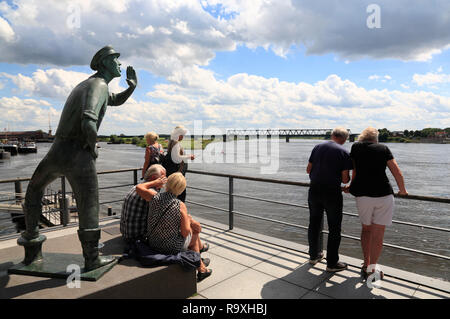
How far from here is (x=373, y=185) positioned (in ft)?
10.7

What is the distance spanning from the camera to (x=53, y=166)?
2.75 meters

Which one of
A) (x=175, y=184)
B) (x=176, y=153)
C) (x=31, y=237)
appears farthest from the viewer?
(x=176, y=153)

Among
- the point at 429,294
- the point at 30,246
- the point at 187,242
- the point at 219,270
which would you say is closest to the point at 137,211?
the point at 187,242

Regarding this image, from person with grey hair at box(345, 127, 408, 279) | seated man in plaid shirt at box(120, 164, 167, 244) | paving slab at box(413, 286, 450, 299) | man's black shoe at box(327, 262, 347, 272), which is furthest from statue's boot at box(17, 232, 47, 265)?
paving slab at box(413, 286, 450, 299)

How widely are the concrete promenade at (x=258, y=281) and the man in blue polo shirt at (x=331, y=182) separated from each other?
358 millimetres

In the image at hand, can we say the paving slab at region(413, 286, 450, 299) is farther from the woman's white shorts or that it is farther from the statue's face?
the statue's face

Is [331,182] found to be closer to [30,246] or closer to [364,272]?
[364,272]

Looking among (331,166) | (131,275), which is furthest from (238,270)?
(331,166)

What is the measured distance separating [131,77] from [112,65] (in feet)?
1.08

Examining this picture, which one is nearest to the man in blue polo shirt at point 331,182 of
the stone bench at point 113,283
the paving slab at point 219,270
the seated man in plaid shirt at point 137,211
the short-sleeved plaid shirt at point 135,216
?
the paving slab at point 219,270

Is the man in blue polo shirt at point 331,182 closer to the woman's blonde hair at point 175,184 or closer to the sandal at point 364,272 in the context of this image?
the sandal at point 364,272

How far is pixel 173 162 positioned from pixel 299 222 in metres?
12.8

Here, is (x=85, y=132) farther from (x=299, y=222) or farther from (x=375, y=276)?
(x=299, y=222)

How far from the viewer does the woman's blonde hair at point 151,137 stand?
5.06 m
